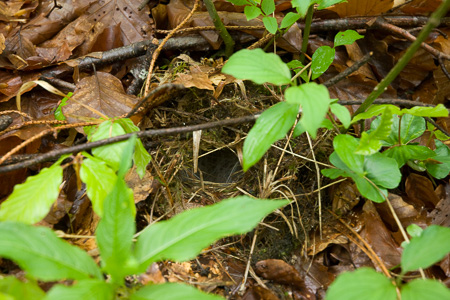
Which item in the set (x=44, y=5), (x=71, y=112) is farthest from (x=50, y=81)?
(x=44, y=5)

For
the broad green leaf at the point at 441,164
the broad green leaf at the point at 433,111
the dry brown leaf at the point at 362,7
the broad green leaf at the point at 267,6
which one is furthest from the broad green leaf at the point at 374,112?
the dry brown leaf at the point at 362,7

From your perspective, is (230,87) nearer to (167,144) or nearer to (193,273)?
(167,144)

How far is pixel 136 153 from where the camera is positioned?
1397 mm

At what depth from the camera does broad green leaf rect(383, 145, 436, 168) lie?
156 cm

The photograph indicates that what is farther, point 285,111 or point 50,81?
point 50,81

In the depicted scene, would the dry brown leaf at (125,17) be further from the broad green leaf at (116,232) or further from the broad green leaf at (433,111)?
the broad green leaf at (433,111)

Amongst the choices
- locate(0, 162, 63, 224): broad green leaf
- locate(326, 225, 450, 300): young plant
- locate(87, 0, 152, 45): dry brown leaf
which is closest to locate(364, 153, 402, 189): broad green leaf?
locate(326, 225, 450, 300): young plant

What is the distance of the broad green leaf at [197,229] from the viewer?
3.44 ft

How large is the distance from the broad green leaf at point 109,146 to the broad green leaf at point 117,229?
0.25 m

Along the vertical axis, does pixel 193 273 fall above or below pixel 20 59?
below

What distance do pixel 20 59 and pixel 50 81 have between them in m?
0.24

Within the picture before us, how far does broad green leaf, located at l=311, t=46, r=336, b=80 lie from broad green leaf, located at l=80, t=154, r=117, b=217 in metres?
1.12

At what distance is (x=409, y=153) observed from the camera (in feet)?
5.18

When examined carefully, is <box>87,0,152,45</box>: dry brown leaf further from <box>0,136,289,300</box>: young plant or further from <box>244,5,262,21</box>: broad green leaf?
<box>0,136,289,300</box>: young plant
